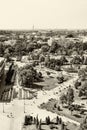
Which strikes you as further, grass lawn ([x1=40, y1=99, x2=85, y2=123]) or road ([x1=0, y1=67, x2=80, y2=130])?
grass lawn ([x1=40, y1=99, x2=85, y2=123])

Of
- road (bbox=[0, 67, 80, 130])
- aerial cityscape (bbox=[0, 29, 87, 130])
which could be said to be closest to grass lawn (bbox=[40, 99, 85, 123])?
aerial cityscape (bbox=[0, 29, 87, 130])

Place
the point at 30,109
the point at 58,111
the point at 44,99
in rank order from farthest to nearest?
the point at 44,99
the point at 30,109
the point at 58,111

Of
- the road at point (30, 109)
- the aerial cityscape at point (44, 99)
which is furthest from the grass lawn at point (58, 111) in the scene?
the road at point (30, 109)

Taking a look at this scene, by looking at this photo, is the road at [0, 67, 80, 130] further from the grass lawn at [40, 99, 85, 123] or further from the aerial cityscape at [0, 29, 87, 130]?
the grass lawn at [40, 99, 85, 123]

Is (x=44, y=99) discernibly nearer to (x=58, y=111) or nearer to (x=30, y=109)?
(x=30, y=109)

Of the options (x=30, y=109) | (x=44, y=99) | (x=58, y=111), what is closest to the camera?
(x=58, y=111)

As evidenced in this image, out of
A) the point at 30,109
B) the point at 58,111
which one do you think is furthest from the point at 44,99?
the point at 58,111

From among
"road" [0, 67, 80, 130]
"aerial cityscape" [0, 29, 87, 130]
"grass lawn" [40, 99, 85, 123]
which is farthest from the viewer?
"grass lawn" [40, 99, 85, 123]

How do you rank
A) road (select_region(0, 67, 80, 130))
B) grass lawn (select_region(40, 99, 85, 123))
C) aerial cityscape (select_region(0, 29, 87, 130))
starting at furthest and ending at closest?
1. grass lawn (select_region(40, 99, 85, 123))
2. road (select_region(0, 67, 80, 130))
3. aerial cityscape (select_region(0, 29, 87, 130))

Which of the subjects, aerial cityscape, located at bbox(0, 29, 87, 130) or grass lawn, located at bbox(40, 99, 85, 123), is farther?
grass lawn, located at bbox(40, 99, 85, 123)

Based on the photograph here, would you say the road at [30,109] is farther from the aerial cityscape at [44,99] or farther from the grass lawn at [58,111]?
the grass lawn at [58,111]

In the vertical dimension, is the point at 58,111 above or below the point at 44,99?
below

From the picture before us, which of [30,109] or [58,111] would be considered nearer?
[58,111]
